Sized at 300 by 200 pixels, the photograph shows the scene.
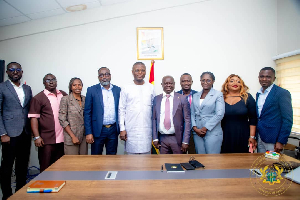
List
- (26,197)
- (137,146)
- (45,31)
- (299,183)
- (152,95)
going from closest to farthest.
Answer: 1. (26,197)
2. (299,183)
3. (137,146)
4. (152,95)
5. (45,31)

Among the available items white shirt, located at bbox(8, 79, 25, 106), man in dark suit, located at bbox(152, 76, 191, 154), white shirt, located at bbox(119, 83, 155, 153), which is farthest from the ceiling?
man in dark suit, located at bbox(152, 76, 191, 154)

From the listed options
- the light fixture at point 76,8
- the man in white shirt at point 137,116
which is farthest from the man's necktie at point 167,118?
the light fixture at point 76,8

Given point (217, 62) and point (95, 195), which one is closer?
point (95, 195)

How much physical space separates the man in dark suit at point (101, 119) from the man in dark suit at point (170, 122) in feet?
1.97

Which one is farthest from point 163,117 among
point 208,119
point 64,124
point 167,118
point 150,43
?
point 150,43

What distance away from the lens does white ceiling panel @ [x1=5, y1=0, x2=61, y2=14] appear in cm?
308

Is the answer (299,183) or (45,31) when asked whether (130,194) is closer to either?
(299,183)

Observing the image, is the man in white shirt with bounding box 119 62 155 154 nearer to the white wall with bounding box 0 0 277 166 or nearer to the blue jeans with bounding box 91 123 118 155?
the blue jeans with bounding box 91 123 118 155

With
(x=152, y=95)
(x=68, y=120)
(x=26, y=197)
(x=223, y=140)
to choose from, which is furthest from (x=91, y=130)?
(x=223, y=140)

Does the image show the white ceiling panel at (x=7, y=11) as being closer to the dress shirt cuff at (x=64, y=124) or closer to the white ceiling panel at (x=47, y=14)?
the white ceiling panel at (x=47, y=14)

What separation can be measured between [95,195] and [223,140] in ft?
6.28

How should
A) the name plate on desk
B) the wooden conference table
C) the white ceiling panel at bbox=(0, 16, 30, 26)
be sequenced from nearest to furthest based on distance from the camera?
the wooden conference table
the name plate on desk
the white ceiling panel at bbox=(0, 16, 30, 26)

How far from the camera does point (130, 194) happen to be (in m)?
1.08

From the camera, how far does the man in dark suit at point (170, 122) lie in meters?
2.32
